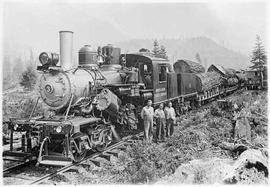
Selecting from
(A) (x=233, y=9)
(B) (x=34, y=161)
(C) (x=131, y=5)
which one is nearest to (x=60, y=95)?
(B) (x=34, y=161)

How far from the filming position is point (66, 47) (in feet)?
31.2

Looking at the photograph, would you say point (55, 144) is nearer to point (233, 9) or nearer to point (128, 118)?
point (128, 118)

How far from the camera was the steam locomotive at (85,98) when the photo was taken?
7.96 m

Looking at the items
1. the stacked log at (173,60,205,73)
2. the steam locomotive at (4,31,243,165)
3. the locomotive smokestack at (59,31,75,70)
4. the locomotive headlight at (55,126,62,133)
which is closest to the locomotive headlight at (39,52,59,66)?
the steam locomotive at (4,31,243,165)

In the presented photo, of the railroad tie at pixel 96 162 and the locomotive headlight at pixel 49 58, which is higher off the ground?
the locomotive headlight at pixel 49 58

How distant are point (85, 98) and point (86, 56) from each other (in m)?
1.75

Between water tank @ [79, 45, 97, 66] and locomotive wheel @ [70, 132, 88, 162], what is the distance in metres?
3.00

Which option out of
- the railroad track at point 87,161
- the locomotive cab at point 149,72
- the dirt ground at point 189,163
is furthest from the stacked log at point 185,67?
the railroad track at point 87,161

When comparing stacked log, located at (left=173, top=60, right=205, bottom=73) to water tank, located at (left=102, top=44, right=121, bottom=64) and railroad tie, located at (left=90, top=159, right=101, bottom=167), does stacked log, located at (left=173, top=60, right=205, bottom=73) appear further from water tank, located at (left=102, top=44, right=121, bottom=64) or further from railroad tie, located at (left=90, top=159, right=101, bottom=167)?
railroad tie, located at (left=90, top=159, right=101, bottom=167)

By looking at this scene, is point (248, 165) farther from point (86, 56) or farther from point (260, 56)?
point (260, 56)

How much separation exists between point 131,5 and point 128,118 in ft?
14.2

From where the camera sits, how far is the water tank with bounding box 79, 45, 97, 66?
33.5 feet

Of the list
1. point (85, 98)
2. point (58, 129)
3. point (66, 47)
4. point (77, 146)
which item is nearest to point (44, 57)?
point (66, 47)

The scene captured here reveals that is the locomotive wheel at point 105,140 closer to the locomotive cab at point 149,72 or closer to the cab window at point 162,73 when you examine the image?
the locomotive cab at point 149,72
